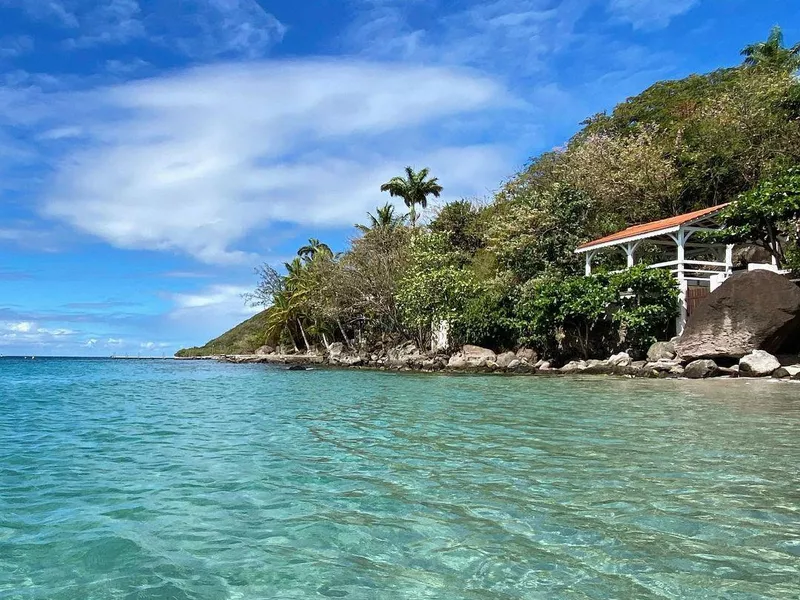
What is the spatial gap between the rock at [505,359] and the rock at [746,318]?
830 centimetres

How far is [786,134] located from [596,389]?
62.8 ft

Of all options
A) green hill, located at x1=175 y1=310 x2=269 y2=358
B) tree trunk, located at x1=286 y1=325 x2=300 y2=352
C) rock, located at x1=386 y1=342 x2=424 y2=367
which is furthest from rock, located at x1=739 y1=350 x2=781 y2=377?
green hill, located at x1=175 y1=310 x2=269 y2=358

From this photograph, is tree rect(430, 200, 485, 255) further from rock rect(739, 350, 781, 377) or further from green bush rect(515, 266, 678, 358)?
rock rect(739, 350, 781, 377)

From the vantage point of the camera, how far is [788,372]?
15609 mm

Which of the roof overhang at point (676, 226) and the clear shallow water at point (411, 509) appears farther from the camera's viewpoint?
the roof overhang at point (676, 226)

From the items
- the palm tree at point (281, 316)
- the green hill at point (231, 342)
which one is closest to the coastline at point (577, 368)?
the palm tree at point (281, 316)

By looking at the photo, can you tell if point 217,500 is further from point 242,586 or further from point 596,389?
point 596,389

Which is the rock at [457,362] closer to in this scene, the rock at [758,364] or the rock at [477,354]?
the rock at [477,354]

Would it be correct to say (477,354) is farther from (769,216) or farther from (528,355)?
(769,216)

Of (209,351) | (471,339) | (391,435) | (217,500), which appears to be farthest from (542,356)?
(209,351)

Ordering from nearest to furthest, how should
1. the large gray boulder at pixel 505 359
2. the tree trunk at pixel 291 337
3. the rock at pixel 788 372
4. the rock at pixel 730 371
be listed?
the rock at pixel 788 372, the rock at pixel 730 371, the large gray boulder at pixel 505 359, the tree trunk at pixel 291 337

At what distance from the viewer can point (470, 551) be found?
143 inches

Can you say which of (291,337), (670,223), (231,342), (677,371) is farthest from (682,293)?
(231,342)

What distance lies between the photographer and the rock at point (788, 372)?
606 inches
